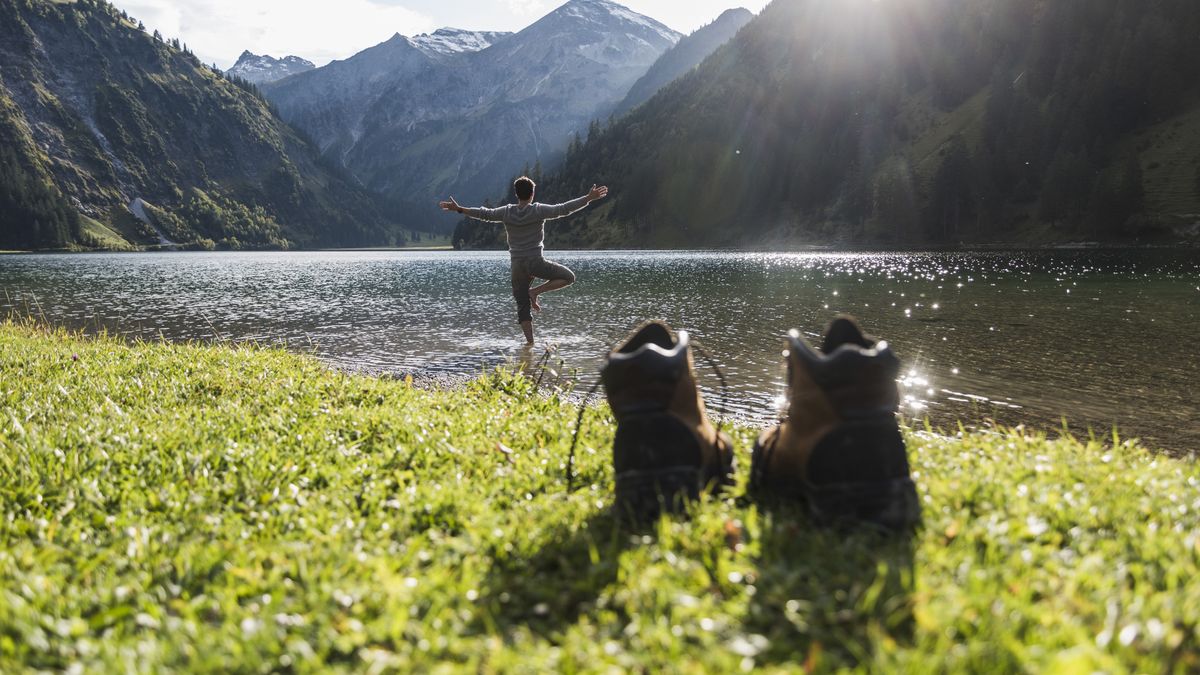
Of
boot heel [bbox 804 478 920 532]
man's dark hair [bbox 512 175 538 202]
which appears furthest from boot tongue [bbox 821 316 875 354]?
man's dark hair [bbox 512 175 538 202]

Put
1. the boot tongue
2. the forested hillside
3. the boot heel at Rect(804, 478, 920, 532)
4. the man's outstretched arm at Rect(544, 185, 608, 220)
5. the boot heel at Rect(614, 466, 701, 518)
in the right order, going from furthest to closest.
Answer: the forested hillside
the man's outstretched arm at Rect(544, 185, 608, 220)
the boot tongue
the boot heel at Rect(614, 466, 701, 518)
the boot heel at Rect(804, 478, 920, 532)

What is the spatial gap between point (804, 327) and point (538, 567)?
19.4 m

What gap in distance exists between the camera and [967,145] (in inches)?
5423

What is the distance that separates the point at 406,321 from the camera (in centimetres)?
2444

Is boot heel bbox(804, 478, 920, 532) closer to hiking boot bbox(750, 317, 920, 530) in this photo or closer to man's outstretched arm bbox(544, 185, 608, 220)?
hiking boot bbox(750, 317, 920, 530)

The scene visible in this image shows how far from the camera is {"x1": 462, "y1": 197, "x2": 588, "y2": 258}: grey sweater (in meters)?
15.2

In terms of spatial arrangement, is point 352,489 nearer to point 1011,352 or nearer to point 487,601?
point 487,601

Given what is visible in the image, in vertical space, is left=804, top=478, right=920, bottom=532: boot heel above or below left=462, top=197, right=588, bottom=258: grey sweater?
below

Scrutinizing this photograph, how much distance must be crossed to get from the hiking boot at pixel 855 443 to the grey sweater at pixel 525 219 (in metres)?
10.5

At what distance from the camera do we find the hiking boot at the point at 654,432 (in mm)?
4520

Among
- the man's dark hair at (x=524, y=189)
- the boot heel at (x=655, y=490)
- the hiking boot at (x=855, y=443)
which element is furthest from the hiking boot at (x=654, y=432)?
the man's dark hair at (x=524, y=189)

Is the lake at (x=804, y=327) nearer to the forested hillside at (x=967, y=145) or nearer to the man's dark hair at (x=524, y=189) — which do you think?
the man's dark hair at (x=524, y=189)

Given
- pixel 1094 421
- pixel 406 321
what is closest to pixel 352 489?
Answer: pixel 1094 421

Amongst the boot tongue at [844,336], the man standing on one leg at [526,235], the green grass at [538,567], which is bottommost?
the green grass at [538,567]
